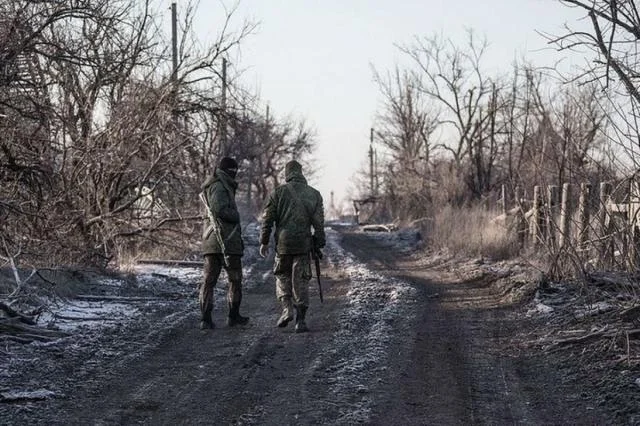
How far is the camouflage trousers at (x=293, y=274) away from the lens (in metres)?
9.87

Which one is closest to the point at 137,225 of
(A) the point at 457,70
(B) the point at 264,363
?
(B) the point at 264,363

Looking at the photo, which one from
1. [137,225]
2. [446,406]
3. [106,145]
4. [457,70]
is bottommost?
[446,406]

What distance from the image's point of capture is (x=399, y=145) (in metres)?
43.9

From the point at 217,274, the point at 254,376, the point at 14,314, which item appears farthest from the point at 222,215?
the point at 254,376

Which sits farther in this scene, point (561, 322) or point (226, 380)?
point (561, 322)

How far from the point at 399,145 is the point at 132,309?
1331 inches

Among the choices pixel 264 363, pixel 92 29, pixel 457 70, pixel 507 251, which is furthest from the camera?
pixel 457 70

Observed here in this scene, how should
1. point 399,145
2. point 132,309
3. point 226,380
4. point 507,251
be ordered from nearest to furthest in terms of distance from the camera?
point 226,380 < point 132,309 < point 507,251 < point 399,145

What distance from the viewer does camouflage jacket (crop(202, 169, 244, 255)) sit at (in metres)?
9.95

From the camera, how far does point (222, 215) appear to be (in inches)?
391

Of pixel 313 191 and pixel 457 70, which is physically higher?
pixel 457 70

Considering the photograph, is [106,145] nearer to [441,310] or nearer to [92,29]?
[92,29]

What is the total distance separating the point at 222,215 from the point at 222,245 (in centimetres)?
36

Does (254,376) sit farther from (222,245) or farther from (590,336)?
(590,336)
